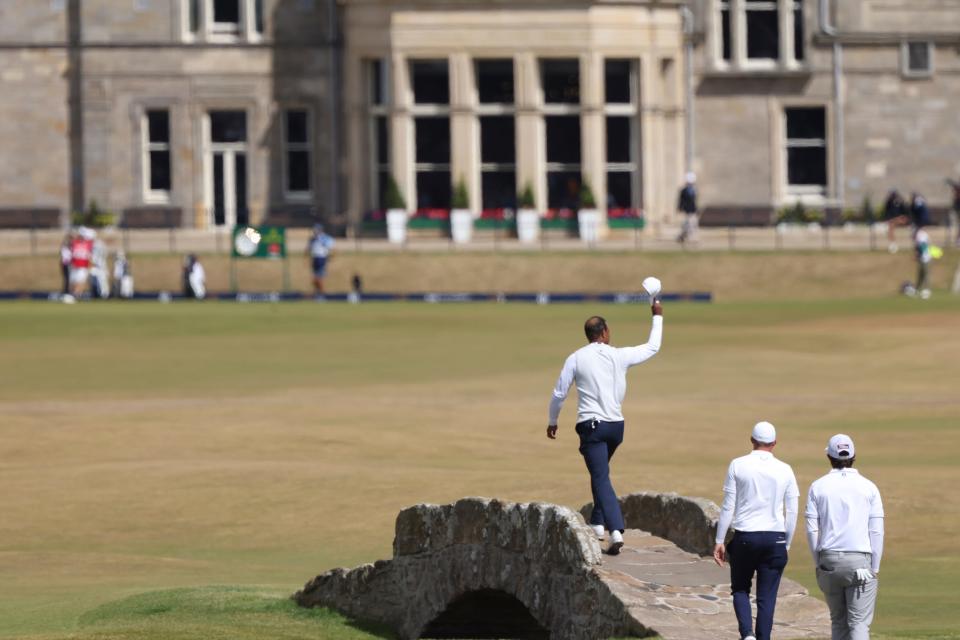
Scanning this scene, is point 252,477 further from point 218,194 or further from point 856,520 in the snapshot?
point 218,194

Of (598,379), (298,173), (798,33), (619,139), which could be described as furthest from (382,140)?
(598,379)

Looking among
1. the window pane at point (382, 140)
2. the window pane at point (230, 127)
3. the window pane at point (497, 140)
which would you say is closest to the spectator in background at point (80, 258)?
the window pane at point (230, 127)

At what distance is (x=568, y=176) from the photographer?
6644 cm

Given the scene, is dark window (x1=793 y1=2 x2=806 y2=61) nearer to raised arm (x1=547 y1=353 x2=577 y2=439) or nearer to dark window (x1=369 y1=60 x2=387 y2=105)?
dark window (x1=369 y1=60 x2=387 y2=105)

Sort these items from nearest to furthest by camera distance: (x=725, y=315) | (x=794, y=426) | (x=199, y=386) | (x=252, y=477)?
(x=252, y=477), (x=794, y=426), (x=199, y=386), (x=725, y=315)

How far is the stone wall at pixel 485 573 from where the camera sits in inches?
742

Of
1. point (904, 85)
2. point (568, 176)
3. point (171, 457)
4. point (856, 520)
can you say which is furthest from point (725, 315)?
point (856, 520)

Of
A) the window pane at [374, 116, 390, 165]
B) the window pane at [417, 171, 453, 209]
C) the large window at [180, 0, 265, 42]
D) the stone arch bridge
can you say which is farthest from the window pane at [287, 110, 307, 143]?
the stone arch bridge

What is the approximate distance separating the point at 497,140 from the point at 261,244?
8289 mm

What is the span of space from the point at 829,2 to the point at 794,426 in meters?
33.7

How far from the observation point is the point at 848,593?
17.0 metres

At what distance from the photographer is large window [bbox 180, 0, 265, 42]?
6838 centimetres

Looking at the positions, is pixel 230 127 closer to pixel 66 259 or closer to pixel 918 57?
pixel 66 259

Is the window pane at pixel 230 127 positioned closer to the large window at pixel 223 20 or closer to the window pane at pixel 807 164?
the large window at pixel 223 20
